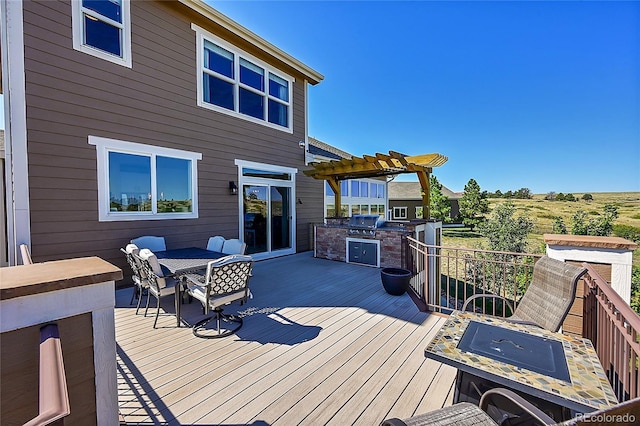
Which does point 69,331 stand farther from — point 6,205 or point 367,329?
point 6,205

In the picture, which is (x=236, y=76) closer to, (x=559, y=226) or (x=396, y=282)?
(x=396, y=282)

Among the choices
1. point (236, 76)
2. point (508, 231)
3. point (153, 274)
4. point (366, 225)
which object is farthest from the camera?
point (508, 231)

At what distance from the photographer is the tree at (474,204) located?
2994 cm

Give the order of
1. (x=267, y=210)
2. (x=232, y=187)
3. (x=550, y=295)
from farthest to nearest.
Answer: (x=267, y=210)
(x=232, y=187)
(x=550, y=295)

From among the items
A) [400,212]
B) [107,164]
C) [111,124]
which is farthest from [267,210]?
[400,212]

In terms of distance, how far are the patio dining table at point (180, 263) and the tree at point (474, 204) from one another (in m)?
31.1

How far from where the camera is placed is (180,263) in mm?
3953

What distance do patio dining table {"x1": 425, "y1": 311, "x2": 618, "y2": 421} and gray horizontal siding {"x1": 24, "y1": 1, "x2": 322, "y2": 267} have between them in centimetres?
573

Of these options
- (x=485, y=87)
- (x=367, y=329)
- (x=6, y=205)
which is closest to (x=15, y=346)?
(x=367, y=329)

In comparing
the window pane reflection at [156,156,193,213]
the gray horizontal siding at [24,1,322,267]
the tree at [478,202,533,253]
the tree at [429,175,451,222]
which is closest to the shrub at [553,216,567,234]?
the tree at [478,202,533,253]

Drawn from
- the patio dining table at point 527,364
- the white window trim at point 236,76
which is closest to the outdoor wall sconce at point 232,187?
the white window trim at point 236,76

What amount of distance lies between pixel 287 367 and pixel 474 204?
3255 centimetres

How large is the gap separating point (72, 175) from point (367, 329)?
538cm

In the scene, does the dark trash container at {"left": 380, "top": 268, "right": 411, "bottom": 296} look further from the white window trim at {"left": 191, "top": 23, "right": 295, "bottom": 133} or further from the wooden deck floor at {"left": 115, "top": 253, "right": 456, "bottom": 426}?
the white window trim at {"left": 191, "top": 23, "right": 295, "bottom": 133}
